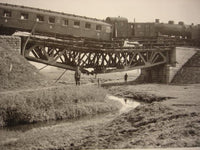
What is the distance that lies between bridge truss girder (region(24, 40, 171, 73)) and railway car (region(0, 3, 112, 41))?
1.48 metres

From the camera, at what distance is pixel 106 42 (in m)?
25.1

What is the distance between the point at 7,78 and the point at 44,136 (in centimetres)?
509

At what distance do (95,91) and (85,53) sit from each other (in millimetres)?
4884

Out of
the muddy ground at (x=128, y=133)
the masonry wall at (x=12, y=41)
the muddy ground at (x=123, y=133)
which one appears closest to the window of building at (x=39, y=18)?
the masonry wall at (x=12, y=41)

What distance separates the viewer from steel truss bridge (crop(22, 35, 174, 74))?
2048cm

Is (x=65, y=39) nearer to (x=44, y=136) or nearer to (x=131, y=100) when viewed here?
(x=131, y=100)

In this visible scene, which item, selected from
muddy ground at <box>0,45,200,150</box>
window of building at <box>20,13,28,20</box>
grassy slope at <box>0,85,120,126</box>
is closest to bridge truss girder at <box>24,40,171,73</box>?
window of building at <box>20,13,28,20</box>

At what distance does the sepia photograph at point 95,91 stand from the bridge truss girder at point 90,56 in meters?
0.11

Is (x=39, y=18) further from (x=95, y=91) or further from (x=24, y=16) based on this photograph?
(x=95, y=91)

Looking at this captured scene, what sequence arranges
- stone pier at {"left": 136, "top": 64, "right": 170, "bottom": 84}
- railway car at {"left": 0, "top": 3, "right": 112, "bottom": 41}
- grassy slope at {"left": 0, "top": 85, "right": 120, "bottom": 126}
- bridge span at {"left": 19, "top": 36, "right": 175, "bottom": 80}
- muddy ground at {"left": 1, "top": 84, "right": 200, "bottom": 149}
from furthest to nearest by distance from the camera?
stone pier at {"left": 136, "top": 64, "right": 170, "bottom": 84} < bridge span at {"left": 19, "top": 36, "right": 175, "bottom": 80} < railway car at {"left": 0, "top": 3, "right": 112, "bottom": 41} < grassy slope at {"left": 0, "top": 85, "right": 120, "bottom": 126} < muddy ground at {"left": 1, "top": 84, "right": 200, "bottom": 149}

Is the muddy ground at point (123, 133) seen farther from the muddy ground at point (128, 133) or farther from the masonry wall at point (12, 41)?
the masonry wall at point (12, 41)

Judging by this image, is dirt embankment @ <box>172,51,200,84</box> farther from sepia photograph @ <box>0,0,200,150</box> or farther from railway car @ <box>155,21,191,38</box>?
railway car @ <box>155,21,191,38</box>

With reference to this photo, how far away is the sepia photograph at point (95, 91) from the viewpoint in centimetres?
1016

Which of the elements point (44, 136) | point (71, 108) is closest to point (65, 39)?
point (71, 108)
